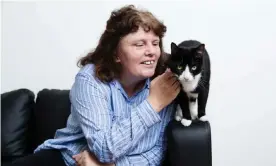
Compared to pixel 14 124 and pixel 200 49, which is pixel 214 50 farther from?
pixel 14 124

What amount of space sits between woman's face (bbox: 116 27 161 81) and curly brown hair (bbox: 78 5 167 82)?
0.02 meters

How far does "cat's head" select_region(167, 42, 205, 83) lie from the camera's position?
4.09ft

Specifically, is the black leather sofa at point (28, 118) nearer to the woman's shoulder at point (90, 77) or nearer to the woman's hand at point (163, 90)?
the woman's shoulder at point (90, 77)

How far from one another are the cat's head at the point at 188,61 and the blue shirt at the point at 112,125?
17 cm

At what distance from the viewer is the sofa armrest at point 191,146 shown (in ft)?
4.15

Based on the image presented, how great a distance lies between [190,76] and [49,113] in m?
0.89

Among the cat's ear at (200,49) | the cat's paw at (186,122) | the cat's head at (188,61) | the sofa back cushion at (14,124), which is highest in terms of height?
the cat's ear at (200,49)

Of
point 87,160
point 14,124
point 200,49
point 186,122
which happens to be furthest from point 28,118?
point 200,49

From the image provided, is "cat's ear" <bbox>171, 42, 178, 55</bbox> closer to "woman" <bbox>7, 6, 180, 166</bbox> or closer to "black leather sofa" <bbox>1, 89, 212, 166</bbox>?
"woman" <bbox>7, 6, 180, 166</bbox>

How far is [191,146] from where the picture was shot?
4.15ft

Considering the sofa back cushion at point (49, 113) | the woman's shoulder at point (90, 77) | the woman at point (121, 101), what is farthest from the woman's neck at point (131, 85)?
the sofa back cushion at point (49, 113)

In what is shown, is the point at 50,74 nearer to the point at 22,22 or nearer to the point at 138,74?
the point at 22,22

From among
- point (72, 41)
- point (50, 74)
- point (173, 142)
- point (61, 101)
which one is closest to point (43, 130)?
point (61, 101)

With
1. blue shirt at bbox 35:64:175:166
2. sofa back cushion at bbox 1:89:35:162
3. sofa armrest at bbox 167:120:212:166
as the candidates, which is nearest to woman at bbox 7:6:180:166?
blue shirt at bbox 35:64:175:166
